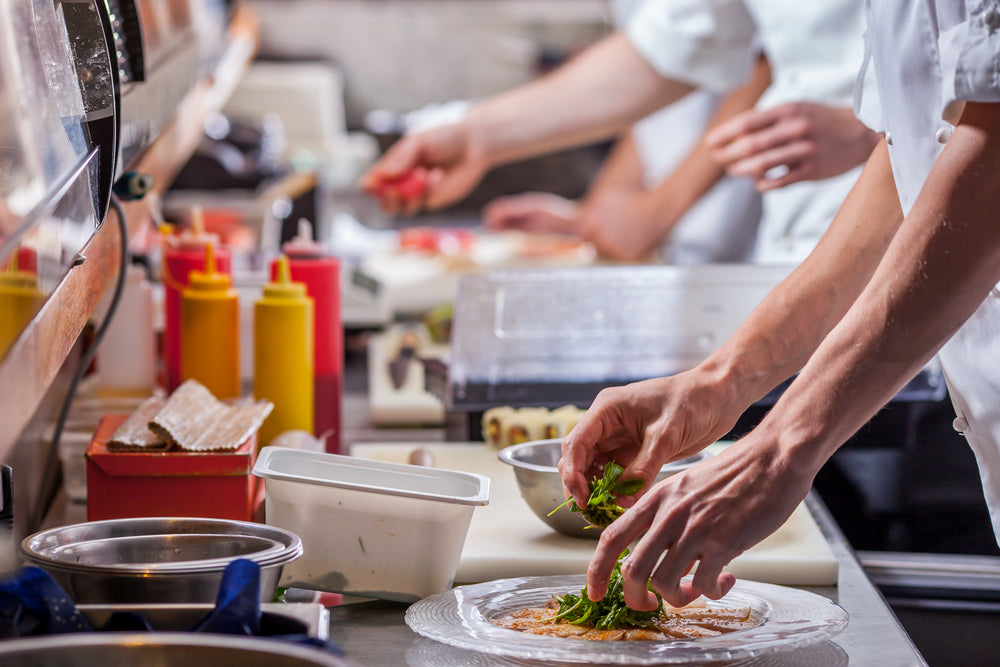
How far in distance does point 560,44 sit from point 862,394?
4878 millimetres

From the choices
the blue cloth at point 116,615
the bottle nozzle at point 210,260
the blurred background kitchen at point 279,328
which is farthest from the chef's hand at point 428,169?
the blue cloth at point 116,615

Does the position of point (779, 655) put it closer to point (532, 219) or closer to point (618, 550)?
point (618, 550)

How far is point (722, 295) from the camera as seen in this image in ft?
6.57

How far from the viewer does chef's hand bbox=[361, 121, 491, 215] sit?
2.96m

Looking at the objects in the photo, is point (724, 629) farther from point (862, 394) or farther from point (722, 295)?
point (722, 295)

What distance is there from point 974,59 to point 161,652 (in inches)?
30.2

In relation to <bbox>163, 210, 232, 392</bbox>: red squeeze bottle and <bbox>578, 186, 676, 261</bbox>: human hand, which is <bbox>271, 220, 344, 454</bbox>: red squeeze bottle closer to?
<bbox>163, 210, 232, 392</bbox>: red squeeze bottle

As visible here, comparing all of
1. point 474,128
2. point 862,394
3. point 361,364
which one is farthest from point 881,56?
point 474,128

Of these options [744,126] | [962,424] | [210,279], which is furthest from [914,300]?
[744,126]

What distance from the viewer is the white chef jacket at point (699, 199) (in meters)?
3.36

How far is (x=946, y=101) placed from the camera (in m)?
0.95

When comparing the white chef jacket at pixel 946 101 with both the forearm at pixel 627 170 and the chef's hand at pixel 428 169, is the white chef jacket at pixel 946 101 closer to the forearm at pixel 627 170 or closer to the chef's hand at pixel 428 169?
the chef's hand at pixel 428 169

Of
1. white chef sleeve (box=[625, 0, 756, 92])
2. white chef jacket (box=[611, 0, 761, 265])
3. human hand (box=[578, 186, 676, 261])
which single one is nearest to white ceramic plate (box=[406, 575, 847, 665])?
white chef sleeve (box=[625, 0, 756, 92])

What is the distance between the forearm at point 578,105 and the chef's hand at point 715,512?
2.15 metres
